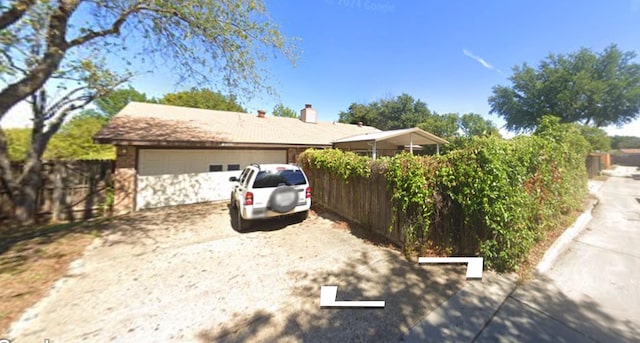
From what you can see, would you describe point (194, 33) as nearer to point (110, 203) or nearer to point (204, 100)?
point (110, 203)

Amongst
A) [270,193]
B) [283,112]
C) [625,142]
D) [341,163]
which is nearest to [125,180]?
[270,193]

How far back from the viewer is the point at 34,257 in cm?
442

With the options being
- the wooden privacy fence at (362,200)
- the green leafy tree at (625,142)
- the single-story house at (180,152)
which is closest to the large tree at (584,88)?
the single-story house at (180,152)

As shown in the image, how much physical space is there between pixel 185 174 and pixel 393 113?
2984cm

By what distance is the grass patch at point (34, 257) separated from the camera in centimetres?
324

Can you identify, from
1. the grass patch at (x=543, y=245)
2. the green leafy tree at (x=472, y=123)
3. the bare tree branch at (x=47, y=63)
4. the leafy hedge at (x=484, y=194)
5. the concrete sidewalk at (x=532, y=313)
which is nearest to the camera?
the concrete sidewalk at (x=532, y=313)

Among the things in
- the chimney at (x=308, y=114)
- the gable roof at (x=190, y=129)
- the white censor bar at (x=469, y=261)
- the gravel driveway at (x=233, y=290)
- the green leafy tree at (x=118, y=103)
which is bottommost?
the gravel driveway at (x=233, y=290)

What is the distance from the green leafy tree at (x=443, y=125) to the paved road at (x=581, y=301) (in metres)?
27.6

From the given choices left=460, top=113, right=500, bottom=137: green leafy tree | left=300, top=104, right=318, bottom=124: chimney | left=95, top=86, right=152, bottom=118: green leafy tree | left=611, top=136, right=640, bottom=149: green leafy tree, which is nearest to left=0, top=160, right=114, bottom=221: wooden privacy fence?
left=300, top=104, right=318, bottom=124: chimney

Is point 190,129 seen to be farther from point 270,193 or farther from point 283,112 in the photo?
point 283,112

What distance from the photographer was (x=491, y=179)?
144 inches

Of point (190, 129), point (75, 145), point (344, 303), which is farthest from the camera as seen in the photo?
point (75, 145)

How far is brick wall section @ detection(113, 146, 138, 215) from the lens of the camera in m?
7.48

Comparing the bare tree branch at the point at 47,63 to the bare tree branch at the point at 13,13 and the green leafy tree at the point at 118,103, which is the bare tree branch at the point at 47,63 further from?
the green leafy tree at the point at 118,103
